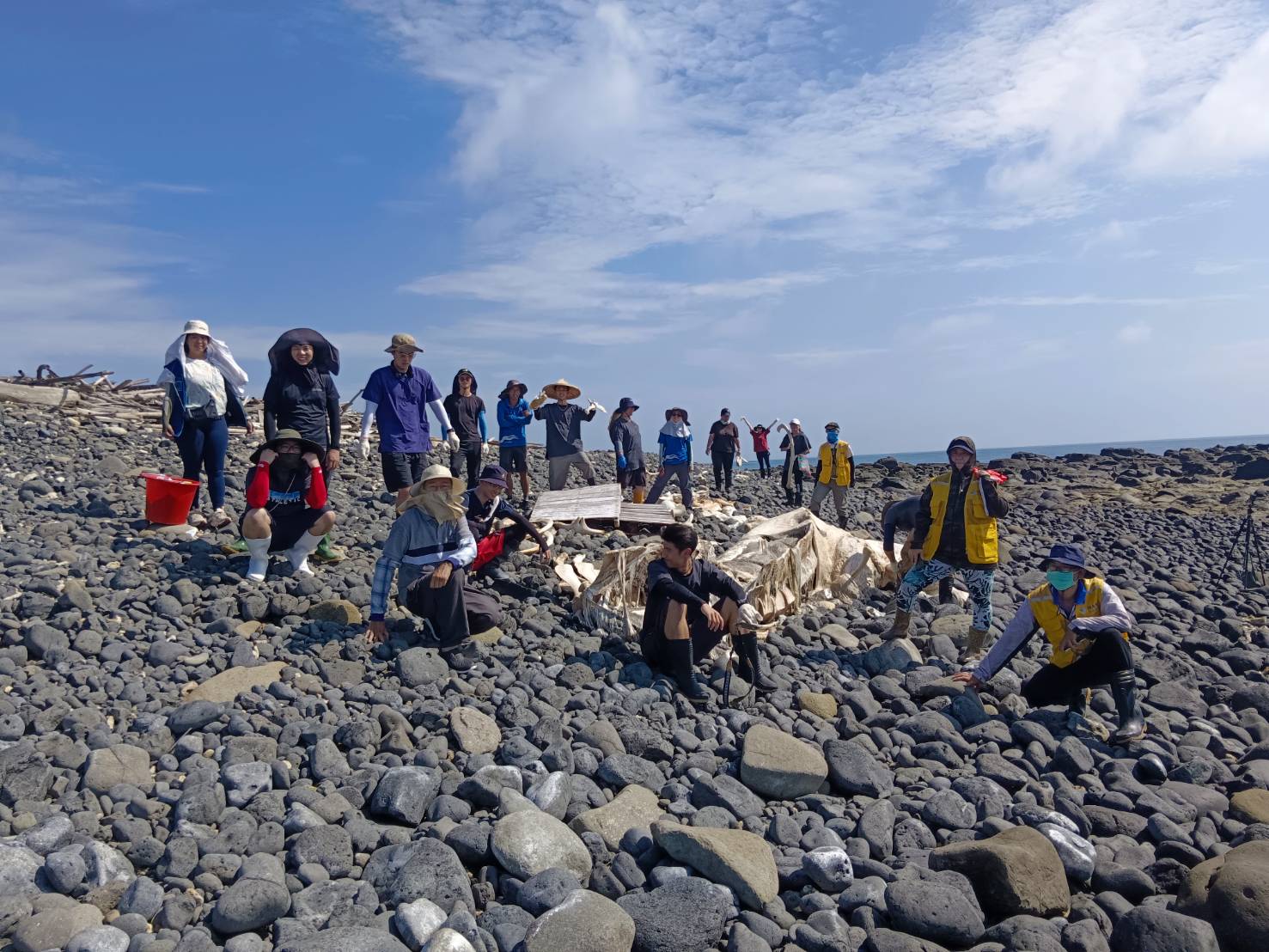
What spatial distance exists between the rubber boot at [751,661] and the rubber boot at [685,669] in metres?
0.37

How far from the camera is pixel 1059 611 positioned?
18.2ft

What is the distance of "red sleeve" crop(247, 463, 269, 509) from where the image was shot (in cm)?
645

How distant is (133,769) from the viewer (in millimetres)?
4027

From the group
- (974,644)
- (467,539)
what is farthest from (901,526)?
(467,539)

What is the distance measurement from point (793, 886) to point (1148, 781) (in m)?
2.64

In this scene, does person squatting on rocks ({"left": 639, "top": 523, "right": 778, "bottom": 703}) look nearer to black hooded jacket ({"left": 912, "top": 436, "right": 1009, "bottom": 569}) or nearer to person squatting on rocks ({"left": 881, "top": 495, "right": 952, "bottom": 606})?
black hooded jacket ({"left": 912, "top": 436, "right": 1009, "bottom": 569})

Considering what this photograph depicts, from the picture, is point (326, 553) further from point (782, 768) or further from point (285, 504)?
point (782, 768)

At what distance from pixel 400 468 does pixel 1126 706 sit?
5.92 meters

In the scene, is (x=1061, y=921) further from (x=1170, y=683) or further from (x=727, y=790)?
(x=1170, y=683)

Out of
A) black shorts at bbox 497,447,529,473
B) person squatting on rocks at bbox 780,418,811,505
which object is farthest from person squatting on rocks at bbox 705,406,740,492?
black shorts at bbox 497,447,529,473

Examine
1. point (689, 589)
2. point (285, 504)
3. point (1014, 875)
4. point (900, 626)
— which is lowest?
point (1014, 875)

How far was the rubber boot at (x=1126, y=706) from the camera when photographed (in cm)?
520

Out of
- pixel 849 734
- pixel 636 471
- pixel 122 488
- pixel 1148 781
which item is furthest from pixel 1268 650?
pixel 122 488

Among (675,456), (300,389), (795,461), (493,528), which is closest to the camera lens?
(493,528)
